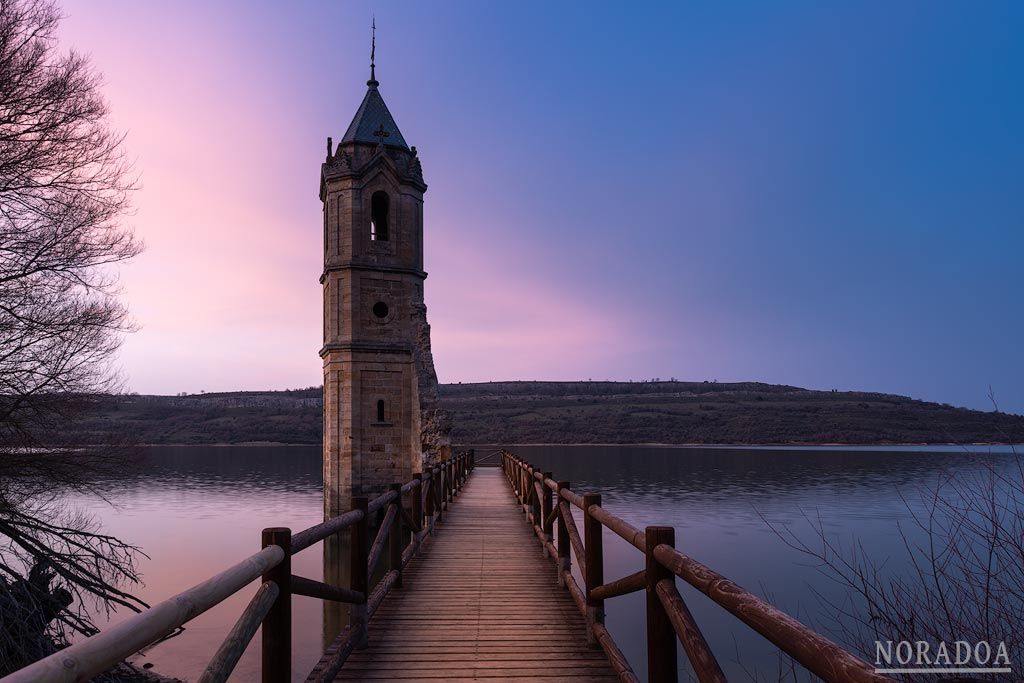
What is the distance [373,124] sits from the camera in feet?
88.9

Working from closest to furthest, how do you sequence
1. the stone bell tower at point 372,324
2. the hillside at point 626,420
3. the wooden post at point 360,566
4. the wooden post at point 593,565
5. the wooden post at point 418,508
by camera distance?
the wooden post at point 360,566 < the wooden post at point 593,565 < the wooden post at point 418,508 < the stone bell tower at point 372,324 < the hillside at point 626,420

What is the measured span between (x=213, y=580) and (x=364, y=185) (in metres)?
24.0

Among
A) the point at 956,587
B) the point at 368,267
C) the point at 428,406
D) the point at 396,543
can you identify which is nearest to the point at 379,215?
the point at 368,267

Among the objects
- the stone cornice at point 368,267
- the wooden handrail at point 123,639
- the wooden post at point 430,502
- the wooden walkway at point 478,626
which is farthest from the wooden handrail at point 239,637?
the stone cornice at point 368,267

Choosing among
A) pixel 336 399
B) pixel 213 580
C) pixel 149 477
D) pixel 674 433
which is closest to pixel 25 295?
pixel 213 580

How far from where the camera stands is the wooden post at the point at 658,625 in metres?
3.96

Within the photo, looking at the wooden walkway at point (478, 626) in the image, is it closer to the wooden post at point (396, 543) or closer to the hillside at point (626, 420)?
the wooden post at point (396, 543)

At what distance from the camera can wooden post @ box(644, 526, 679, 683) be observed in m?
3.96

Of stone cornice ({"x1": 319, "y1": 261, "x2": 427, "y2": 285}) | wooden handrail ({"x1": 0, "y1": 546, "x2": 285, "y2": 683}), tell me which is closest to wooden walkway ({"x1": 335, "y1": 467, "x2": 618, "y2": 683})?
wooden handrail ({"x1": 0, "y1": 546, "x2": 285, "y2": 683})

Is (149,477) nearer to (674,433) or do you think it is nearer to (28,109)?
(28,109)

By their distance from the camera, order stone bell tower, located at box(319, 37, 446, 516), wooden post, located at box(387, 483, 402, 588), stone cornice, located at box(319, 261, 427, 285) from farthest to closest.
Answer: stone cornice, located at box(319, 261, 427, 285) < stone bell tower, located at box(319, 37, 446, 516) < wooden post, located at box(387, 483, 402, 588)

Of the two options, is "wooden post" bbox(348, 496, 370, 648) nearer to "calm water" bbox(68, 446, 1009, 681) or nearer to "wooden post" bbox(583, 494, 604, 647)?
"wooden post" bbox(583, 494, 604, 647)

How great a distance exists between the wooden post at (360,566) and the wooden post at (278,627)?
184cm

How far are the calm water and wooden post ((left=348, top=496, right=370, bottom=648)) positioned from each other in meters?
3.83
